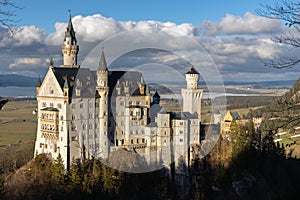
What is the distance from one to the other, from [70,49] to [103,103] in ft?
30.2

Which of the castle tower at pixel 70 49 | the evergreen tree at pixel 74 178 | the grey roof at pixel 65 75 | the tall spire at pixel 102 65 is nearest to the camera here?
the evergreen tree at pixel 74 178

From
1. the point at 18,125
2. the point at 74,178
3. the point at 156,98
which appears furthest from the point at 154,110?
the point at 18,125

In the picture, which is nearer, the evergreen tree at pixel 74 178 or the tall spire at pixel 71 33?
the evergreen tree at pixel 74 178

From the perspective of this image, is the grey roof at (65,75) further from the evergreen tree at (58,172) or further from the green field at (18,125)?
the green field at (18,125)

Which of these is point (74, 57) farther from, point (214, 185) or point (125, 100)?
point (214, 185)

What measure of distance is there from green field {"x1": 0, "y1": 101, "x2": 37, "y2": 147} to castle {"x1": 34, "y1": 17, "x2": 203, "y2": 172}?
1067 inches

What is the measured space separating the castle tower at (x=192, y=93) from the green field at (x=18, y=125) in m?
31.5

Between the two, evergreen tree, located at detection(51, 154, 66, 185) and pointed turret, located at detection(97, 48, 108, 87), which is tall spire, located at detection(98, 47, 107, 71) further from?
evergreen tree, located at detection(51, 154, 66, 185)

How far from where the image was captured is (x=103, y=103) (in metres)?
43.7

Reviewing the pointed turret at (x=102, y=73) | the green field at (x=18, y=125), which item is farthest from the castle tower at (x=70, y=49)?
the green field at (x=18, y=125)

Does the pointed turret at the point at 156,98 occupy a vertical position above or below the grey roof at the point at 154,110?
above

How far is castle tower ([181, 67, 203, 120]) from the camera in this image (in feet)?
158

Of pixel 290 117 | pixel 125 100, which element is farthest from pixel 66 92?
pixel 290 117

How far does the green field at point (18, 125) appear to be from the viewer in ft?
270
